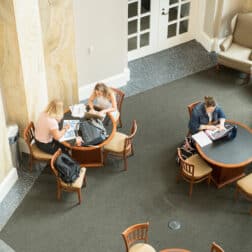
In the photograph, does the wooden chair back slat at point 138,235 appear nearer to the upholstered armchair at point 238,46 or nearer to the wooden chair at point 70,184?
the wooden chair at point 70,184

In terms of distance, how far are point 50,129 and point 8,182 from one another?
1.01 metres

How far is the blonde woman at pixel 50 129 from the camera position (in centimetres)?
760

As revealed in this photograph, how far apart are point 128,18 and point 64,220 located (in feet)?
14.2

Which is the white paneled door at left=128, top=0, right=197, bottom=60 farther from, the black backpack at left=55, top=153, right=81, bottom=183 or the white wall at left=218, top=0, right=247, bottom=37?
the black backpack at left=55, top=153, right=81, bottom=183

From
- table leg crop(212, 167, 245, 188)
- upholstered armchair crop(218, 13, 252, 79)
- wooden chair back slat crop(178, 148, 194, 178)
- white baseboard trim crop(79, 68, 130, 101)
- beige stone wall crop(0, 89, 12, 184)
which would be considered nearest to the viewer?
beige stone wall crop(0, 89, 12, 184)

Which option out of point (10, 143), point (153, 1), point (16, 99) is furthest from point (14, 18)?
point (153, 1)

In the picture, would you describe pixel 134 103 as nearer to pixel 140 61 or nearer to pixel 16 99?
pixel 140 61

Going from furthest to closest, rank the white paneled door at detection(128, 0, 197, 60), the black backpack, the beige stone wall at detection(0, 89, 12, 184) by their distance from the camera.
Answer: the white paneled door at detection(128, 0, 197, 60) → the black backpack → the beige stone wall at detection(0, 89, 12, 184)

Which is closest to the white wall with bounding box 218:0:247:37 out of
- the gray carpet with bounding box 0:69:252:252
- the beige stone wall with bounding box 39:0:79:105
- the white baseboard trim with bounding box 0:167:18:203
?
the gray carpet with bounding box 0:69:252:252

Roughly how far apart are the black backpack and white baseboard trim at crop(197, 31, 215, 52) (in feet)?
15.3


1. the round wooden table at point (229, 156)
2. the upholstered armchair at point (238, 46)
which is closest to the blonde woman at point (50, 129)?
the round wooden table at point (229, 156)

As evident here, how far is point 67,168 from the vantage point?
24.2ft

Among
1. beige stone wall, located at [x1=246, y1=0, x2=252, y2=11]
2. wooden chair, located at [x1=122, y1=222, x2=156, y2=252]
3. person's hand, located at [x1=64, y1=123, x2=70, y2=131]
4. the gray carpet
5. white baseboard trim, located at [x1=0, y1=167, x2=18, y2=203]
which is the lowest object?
the gray carpet

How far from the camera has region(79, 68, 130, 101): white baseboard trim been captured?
376 inches
